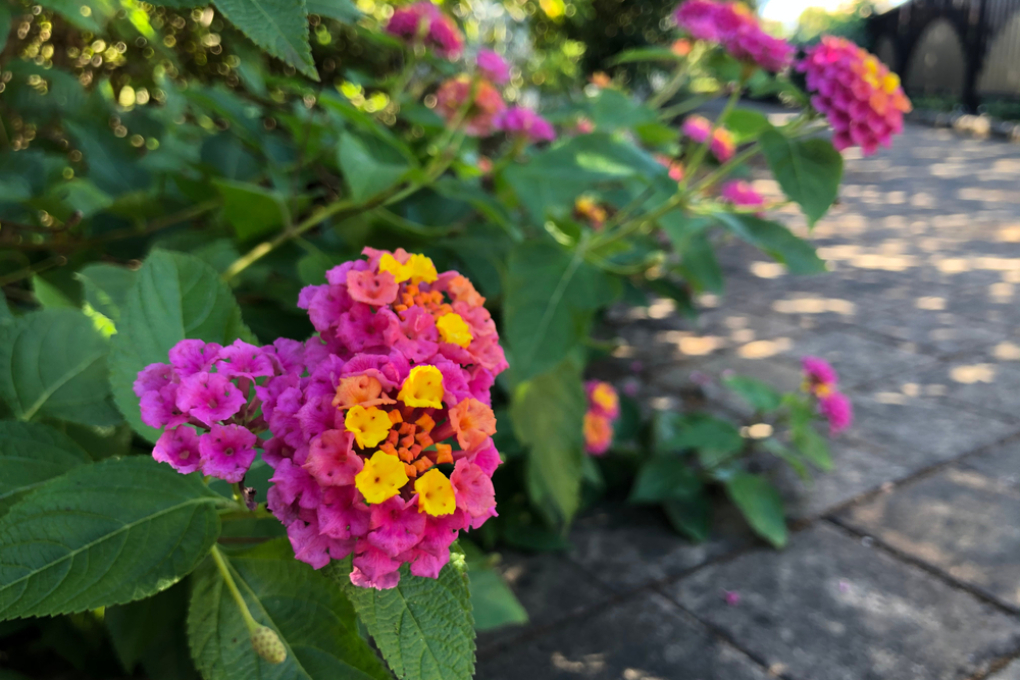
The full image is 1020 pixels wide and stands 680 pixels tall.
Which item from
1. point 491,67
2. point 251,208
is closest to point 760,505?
point 491,67

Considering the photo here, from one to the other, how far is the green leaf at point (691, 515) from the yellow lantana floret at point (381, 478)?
1.57 metres

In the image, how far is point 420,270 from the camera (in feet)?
2.48

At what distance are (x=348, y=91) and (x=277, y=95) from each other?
0.76m

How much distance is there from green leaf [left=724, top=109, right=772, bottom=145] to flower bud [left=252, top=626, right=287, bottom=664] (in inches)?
49.5

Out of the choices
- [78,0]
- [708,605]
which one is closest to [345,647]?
[78,0]

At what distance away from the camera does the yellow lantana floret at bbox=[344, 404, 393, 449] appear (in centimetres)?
59

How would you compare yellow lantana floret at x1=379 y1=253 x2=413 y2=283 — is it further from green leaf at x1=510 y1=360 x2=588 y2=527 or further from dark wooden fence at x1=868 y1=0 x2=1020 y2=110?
dark wooden fence at x1=868 y1=0 x2=1020 y2=110

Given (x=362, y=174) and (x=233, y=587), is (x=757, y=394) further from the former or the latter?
(x=233, y=587)

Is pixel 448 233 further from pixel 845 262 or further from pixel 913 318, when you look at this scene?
pixel 845 262

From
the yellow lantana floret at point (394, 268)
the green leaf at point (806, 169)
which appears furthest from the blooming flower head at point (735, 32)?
the yellow lantana floret at point (394, 268)

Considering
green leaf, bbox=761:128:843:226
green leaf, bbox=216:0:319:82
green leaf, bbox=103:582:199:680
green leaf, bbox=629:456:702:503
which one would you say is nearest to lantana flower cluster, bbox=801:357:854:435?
green leaf, bbox=629:456:702:503

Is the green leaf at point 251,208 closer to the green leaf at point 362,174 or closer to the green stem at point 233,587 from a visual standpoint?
the green leaf at point 362,174

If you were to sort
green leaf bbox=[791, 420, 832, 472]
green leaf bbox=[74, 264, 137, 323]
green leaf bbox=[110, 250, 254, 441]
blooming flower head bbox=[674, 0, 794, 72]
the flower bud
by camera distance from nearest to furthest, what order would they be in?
the flower bud
green leaf bbox=[110, 250, 254, 441]
green leaf bbox=[74, 264, 137, 323]
blooming flower head bbox=[674, 0, 794, 72]
green leaf bbox=[791, 420, 832, 472]

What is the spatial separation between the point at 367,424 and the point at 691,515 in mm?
1621
